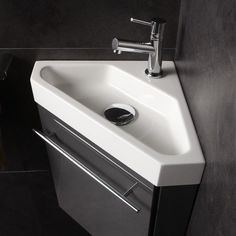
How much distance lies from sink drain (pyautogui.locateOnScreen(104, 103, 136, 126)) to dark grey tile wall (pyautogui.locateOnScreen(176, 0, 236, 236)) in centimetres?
17

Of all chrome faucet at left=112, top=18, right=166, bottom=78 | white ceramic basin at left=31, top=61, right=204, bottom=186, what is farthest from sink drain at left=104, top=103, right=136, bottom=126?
chrome faucet at left=112, top=18, right=166, bottom=78

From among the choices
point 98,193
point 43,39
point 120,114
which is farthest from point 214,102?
point 43,39

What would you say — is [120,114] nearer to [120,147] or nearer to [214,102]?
[120,147]

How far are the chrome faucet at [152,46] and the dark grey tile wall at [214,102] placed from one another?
0.08m

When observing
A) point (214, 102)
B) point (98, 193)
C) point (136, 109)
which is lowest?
point (98, 193)

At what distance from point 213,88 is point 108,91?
44 cm

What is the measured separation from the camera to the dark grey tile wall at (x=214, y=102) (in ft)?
2.01

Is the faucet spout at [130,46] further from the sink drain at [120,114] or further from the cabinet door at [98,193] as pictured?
the cabinet door at [98,193]

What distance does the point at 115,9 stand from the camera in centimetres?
100

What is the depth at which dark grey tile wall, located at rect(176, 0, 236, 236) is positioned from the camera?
61 centimetres

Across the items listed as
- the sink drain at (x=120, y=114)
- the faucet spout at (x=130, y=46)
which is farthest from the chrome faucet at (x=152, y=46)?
the sink drain at (x=120, y=114)

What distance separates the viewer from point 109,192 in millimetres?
954

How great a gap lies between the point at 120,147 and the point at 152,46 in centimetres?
33

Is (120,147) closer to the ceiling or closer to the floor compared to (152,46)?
closer to the floor
